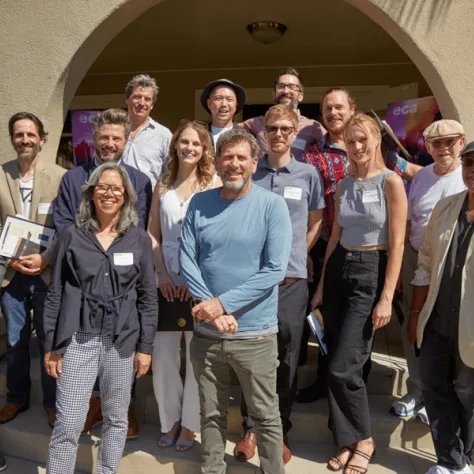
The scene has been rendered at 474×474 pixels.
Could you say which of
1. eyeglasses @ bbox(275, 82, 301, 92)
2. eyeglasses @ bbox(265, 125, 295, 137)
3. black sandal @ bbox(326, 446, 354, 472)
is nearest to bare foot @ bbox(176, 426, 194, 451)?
black sandal @ bbox(326, 446, 354, 472)

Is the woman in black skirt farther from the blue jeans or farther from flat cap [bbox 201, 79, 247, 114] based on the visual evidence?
the blue jeans

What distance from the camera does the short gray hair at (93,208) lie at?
9.07 feet

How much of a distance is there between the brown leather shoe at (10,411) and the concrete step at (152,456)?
0.13ft

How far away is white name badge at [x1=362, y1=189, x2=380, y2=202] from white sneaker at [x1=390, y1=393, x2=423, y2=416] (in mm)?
1453

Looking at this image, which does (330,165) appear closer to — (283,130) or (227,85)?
(283,130)

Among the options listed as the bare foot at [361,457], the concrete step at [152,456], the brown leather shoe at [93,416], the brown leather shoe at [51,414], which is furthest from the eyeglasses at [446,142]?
the brown leather shoe at [51,414]

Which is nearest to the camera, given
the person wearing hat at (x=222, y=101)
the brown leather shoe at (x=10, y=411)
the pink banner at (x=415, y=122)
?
the brown leather shoe at (x=10, y=411)

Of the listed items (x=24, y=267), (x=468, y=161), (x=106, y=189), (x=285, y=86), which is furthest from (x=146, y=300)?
(x=285, y=86)

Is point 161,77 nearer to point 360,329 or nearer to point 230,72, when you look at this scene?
point 230,72

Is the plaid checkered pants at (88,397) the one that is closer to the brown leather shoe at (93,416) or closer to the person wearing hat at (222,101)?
the brown leather shoe at (93,416)

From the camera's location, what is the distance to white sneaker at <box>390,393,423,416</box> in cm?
342

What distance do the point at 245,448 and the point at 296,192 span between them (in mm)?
1550

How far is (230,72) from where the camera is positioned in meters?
7.82

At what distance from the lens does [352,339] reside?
9.64ft
